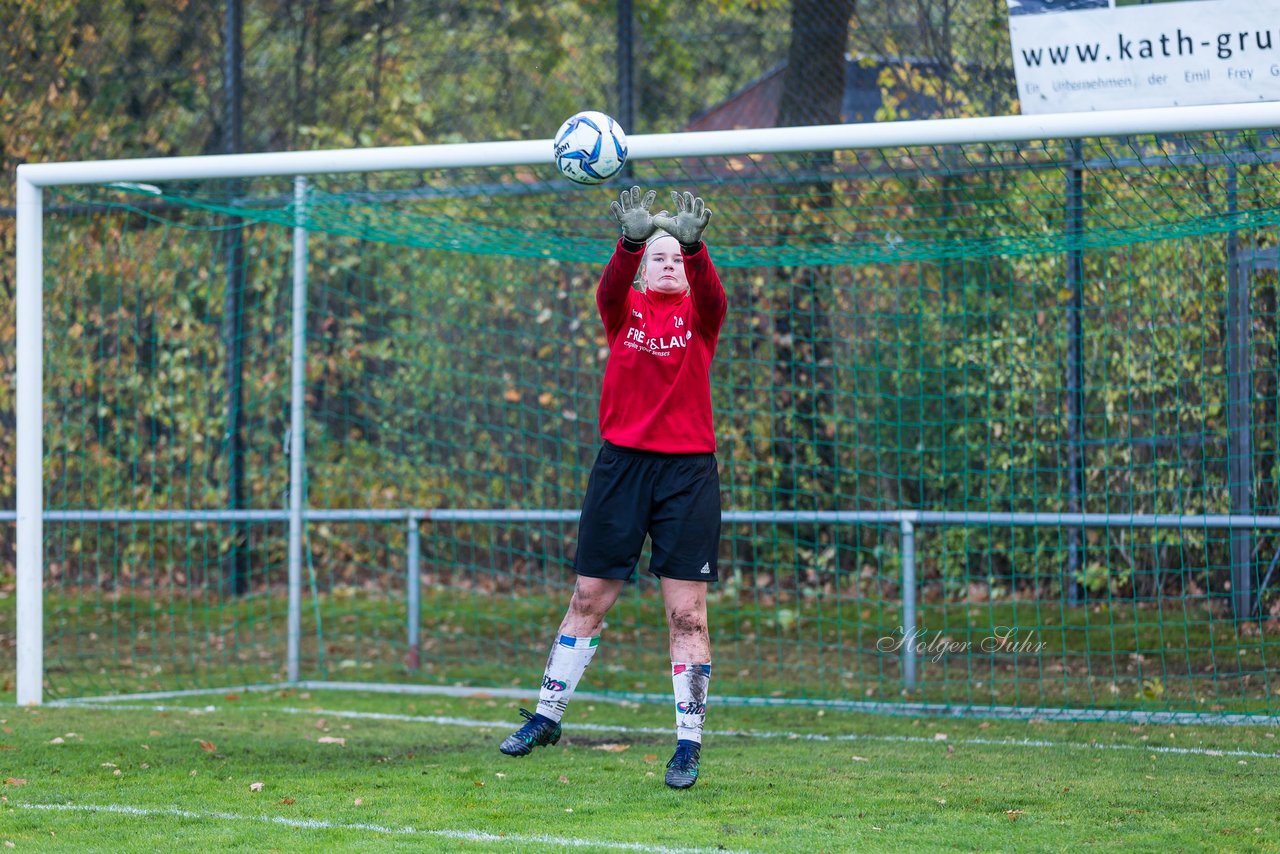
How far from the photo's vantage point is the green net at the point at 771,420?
261 inches

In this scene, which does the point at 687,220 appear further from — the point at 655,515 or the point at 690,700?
the point at 690,700

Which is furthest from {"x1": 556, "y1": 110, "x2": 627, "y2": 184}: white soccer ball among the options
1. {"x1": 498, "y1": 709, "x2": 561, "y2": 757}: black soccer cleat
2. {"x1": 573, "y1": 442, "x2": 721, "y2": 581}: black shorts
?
{"x1": 498, "y1": 709, "x2": 561, "y2": 757}: black soccer cleat

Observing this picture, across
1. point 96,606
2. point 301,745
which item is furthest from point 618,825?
point 96,606

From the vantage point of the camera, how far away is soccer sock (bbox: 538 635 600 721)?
15.1 feet

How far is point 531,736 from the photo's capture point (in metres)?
4.54

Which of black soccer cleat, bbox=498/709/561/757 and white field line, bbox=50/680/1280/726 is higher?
black soccer cleat, bbox=498/709/561/757

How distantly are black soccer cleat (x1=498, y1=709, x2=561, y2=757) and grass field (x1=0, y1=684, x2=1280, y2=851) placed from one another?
114 mm

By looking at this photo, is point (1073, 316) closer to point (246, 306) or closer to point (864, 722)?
point (864, 722)

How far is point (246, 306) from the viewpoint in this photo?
368 inches

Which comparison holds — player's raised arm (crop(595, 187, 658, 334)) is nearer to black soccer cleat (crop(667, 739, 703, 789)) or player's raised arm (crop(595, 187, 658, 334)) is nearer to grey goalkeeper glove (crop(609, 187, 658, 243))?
grey goalkeeper glove (crop(609, 187, 658, 243))

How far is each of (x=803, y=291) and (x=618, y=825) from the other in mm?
5179

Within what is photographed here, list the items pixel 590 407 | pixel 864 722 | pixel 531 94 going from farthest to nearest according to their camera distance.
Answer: pixel 531 94, pixel 590 407, pixel 864 722

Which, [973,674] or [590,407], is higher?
[590,407]

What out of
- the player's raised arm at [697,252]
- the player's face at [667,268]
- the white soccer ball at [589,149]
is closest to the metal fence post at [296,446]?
the white soccer ball at [589,149]
